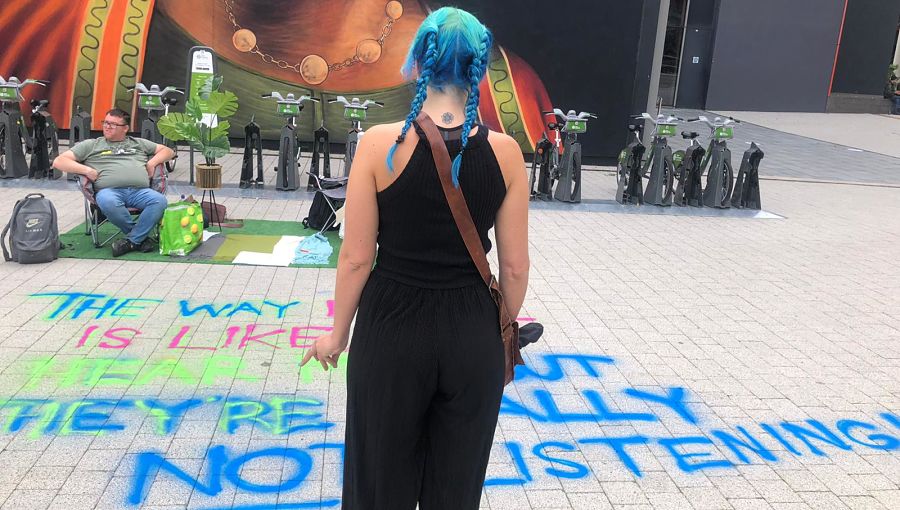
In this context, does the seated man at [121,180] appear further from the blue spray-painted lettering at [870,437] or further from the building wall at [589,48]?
the building wall at [589,48]

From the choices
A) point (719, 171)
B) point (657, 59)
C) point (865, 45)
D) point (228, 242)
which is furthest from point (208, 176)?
point (865, 45)

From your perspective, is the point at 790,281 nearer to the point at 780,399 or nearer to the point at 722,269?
the point at 722,269

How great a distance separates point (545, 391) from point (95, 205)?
14.8 ft

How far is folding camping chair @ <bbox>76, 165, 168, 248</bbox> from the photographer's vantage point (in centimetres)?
657

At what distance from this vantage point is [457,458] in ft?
7.32

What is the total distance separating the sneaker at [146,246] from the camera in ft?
22.2

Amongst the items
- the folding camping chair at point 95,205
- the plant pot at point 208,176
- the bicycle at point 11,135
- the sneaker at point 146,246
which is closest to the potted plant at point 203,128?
the plant pot at point 208,176

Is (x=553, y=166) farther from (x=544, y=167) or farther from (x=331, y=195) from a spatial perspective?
(x=331, y=195)

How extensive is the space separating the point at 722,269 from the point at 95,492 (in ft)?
20.1

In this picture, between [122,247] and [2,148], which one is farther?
[2,148]

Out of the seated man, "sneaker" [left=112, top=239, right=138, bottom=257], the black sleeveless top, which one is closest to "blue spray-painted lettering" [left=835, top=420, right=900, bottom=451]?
the black sleeveless top

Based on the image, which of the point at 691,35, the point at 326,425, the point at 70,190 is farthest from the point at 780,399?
the point at 691,35

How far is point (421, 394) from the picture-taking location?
2156 mm

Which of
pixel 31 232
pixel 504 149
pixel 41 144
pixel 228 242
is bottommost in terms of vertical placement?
pixel 228 242
